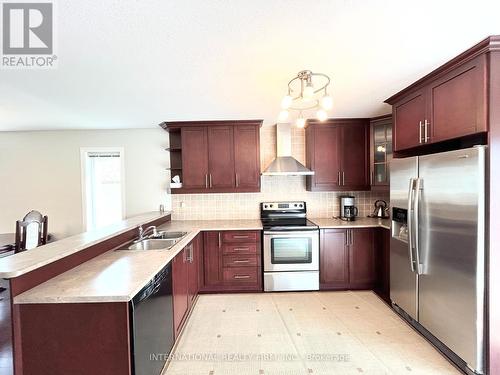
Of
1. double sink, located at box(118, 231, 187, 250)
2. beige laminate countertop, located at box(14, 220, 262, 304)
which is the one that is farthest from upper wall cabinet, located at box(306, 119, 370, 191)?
beige laminate countertop, located at box(14, 220, 262, 304)

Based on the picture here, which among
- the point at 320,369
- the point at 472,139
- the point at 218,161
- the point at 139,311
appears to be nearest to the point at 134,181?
the point at 218,161

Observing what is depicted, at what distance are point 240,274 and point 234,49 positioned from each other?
2.71 m

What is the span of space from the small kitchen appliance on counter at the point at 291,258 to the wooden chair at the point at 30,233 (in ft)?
9.78

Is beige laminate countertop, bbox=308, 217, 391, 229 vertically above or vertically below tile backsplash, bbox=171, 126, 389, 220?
below

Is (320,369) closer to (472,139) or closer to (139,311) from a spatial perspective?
(139,311)

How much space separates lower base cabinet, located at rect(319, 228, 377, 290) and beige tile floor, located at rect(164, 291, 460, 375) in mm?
265

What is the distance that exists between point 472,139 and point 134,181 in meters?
4.29

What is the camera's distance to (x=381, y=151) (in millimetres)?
3576

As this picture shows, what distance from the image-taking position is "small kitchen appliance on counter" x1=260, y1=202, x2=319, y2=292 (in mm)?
3352

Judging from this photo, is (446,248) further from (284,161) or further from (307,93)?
(284,161)

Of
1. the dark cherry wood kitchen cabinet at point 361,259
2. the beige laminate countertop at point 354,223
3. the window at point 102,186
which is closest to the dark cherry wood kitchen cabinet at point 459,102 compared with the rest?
the beige laminate countertop at point 354,223

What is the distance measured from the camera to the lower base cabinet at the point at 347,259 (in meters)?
3.40

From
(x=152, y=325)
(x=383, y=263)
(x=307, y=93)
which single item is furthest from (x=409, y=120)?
(x=152, y=325)

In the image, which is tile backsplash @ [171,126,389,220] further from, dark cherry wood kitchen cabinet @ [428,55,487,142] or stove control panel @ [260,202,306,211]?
dark cherry wood kitchen cabinet @ [428,55,487,142]
